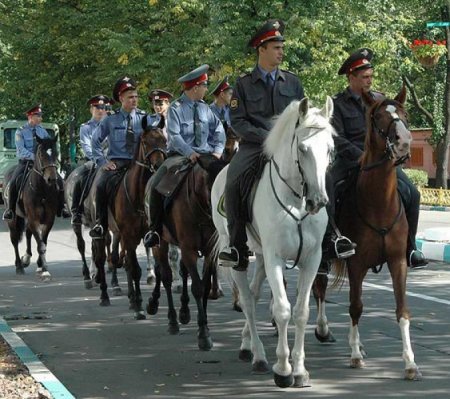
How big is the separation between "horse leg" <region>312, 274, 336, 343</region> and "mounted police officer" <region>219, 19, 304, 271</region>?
1249mm

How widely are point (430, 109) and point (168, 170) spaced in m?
39.3

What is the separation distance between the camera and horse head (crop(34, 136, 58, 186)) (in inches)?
691

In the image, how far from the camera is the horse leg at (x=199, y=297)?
10.4 metres

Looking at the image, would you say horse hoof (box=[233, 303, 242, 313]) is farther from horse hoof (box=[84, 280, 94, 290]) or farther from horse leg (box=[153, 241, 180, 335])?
horse hoof (box=[84, 280, 94, 290])

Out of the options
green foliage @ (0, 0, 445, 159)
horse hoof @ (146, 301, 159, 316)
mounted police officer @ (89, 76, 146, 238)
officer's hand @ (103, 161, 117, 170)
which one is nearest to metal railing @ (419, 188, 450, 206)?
green foliage @ (0, 0, 445, 159)

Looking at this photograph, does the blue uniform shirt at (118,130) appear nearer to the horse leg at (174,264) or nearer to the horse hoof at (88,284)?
the horse leg at (174,264)

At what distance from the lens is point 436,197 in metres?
37.5

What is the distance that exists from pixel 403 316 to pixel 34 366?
309cm

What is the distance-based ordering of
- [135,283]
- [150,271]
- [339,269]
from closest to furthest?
[339,269] → [135,283] → [150,271]

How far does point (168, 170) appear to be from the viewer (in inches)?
457

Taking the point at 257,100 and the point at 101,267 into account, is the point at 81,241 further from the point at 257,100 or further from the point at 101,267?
the point at 257,100

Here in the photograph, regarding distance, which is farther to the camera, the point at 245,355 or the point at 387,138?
the point at 245,355

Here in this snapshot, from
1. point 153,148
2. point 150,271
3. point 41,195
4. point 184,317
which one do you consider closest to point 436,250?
Result: point 150,271

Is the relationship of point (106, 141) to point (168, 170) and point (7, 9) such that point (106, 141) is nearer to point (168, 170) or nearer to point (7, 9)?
point (168, 170)
